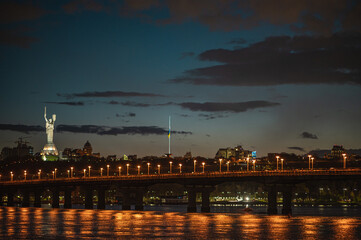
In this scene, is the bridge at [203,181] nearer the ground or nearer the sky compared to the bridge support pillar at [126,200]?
nearer the sky

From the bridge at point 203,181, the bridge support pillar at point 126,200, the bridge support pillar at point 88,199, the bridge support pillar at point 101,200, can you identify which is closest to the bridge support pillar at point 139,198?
the bridge at point 203,181

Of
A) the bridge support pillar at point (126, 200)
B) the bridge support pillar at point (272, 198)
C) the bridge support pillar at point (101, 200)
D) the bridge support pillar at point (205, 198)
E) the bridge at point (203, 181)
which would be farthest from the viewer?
the bridge support pillar at point (101, 200)

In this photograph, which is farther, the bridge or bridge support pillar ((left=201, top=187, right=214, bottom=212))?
bridge support pillar ((left=201, top=187, right=214, bottom=212))

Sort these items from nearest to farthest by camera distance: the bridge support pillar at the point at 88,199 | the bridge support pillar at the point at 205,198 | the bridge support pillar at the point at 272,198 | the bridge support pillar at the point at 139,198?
the bridge support pillar at the point at 272,198 < the bridge support pillar at the point at 205,198 < the bridge support pillar at the point at 139,198 < the bridge support pillar at the point at 88,199

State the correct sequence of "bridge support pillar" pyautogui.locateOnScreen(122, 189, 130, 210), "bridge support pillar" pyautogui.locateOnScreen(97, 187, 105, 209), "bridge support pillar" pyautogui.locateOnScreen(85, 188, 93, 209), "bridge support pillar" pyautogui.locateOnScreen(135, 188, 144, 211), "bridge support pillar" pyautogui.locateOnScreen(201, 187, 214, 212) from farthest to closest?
"bridge support pillar" pyautogui.locateOnScreen(85, 188, 93, 209)
"bridge support pillar" pyautogui.locateOnScreen(97, 187, 105, 209)
"bridge support pillar" pyautogui.locateOnScreen(122, 189, 130, 210)
"bridge support pillar" pyautogui.locateOnScreen(135, 188, 144, 211)
"bridge support pillar" pyautogui.locateOnScreen(201, 187, 214, 212)

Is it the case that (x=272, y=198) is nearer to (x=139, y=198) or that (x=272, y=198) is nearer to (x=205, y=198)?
(x=205, y=198)

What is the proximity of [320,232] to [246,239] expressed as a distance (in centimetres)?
1556

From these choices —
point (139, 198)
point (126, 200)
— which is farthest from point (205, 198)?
point (126, 200)

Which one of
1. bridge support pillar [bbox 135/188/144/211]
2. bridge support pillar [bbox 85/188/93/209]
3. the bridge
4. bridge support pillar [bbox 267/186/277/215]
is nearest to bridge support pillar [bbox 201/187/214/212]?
the bridge

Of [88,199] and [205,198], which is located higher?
[205,198]

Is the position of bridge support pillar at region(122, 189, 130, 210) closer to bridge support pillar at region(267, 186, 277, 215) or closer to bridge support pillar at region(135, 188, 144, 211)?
bridge support pillar at region(135, 188, 144, 211)

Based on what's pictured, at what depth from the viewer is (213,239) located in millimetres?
73875

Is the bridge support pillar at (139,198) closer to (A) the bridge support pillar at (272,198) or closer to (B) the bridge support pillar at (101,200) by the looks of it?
(B) the bridge support pillar at (101,200)

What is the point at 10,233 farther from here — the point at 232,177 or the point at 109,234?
the point at 232,177
